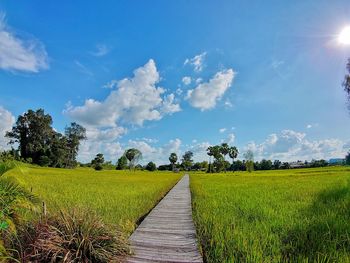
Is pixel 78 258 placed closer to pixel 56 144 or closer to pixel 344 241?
pixel 344 241

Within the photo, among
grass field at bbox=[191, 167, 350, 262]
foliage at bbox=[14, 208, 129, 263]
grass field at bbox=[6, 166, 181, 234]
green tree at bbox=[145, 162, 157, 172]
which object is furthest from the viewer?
green tree at bbox=[145, 162, 157, 172]

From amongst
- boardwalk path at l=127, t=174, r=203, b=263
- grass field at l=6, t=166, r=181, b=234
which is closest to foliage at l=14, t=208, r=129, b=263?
Answer: boardwalk path at l=127, t=174, r=203, b=263

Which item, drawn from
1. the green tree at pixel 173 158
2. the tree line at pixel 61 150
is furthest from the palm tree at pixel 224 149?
the green tree at pixel 173 158

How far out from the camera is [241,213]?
7.68 meters

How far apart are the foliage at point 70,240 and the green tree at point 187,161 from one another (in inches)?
4706

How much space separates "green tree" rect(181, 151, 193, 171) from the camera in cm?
12306

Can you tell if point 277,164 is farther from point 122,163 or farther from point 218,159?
point 122,163

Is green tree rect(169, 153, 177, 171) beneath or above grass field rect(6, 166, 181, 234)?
above

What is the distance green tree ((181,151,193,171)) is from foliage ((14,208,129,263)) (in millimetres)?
119531

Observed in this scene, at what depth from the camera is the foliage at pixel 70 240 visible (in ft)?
11.4

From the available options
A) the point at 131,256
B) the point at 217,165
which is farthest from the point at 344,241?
the point at 217,165

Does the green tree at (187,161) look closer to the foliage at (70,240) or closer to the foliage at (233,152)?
the foliage at (233,152)

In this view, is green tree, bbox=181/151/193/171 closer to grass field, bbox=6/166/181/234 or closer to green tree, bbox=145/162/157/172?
green tree, bbox=145/162/157/172

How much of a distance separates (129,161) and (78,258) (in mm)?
102104
